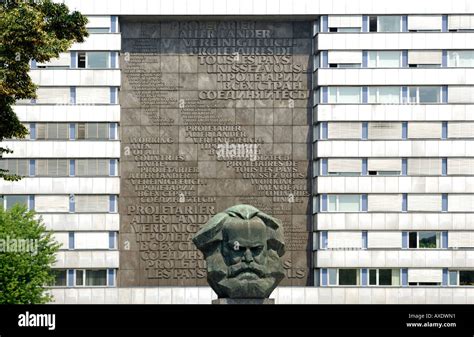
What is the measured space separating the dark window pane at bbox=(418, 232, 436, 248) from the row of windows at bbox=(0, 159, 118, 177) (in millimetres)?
22918

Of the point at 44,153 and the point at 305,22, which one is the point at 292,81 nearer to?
the point at 305,22

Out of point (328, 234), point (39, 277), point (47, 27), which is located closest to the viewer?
point (47, 27)

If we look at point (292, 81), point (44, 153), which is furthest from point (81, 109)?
point (292, 81)

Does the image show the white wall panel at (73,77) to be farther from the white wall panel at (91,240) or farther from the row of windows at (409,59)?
the row of windows at (409,59)

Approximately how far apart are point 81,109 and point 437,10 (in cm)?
2658

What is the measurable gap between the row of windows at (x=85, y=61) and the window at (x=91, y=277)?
48.2 ft

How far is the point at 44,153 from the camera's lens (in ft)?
269

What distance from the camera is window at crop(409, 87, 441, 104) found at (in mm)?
82188

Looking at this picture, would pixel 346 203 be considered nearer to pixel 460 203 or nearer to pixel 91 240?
pixel 460 203

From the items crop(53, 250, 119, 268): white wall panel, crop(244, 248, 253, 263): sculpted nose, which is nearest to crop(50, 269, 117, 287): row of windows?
crop(53, 250, 119, 268): white wall panel

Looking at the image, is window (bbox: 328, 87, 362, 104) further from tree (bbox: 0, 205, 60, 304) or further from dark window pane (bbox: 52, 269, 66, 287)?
tree (bbox: 0, 205, 60, 304)

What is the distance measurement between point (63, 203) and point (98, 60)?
1062cm

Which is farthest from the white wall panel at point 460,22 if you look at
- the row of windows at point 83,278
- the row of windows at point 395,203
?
the row of windows at point 83,278

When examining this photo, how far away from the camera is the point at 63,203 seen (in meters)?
81.7
